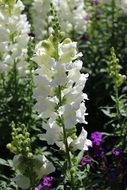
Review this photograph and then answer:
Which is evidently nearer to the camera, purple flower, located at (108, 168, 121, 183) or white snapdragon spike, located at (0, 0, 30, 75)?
purple flower, located at (108, 168, 121, 183)

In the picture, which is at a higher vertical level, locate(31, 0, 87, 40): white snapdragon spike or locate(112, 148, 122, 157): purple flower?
locate(31, 0, 87, 40): white snapdragon spike

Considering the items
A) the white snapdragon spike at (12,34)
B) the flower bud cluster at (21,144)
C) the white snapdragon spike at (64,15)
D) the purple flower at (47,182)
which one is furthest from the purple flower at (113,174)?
the white snapdragon spike at (64,15)

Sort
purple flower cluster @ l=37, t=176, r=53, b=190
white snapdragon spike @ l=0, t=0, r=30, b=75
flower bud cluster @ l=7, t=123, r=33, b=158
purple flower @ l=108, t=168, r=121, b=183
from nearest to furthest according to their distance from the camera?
flower bud cluster @ l=7, t=123, r=33, b=158, purple flower cluster @ l=37, t=176, r=53, b=190, purple flower @ l=108, t=168, r=121, b=183, white snapdragon spike @ l=0, t=0, r=30, b=75

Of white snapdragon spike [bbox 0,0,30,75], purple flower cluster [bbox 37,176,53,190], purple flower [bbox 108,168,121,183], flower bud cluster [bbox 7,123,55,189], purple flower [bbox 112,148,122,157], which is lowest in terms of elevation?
flower bud cluster [bbox 7,123,55,189]

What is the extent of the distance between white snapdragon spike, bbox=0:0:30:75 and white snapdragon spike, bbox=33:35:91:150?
5.75 feet

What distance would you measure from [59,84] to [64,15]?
13.4 feet

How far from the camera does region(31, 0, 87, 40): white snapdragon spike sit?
765 centimetres

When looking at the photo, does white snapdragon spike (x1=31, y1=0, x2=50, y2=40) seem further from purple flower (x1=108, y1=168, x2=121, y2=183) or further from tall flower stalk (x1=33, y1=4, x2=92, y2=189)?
tall flower stalk (x1=33, y1=4, x2=92, y2=189)

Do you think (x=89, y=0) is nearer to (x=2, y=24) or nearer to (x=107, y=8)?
(x=107, y=8)

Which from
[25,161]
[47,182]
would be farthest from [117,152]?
[25,161]

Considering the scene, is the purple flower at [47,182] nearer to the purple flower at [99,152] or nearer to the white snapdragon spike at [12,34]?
the purple flower at [99,152]

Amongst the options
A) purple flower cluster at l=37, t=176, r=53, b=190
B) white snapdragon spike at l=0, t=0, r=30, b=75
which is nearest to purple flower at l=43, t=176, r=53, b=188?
purple flower cluster at l=37, t=176, r=53, b=190

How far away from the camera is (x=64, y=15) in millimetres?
7762

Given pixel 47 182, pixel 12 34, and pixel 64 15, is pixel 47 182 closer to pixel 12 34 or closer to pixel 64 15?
pixel 12 34
